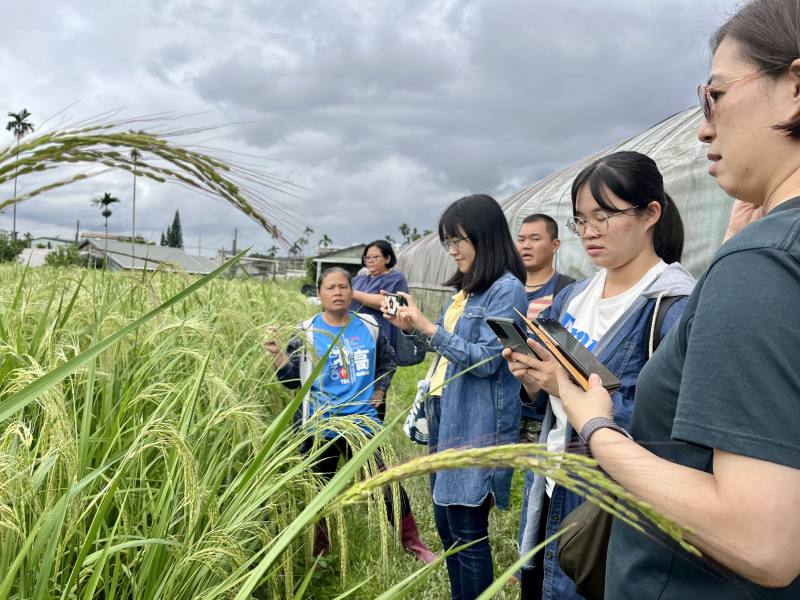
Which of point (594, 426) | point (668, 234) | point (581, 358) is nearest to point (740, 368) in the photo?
point (594, 426)

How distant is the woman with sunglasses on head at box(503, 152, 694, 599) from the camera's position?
5.68 ft

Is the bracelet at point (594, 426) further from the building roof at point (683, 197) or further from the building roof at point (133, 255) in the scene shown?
the building roof at point (683, 197)

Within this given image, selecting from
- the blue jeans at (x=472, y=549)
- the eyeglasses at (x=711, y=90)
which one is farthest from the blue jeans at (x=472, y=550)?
the eyeglasses at (x=711, y=90)

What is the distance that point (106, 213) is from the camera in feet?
7.42

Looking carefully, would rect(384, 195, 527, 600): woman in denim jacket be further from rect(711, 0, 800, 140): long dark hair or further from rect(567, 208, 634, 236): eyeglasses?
rect(711, 0, 800, 140): long dark hair

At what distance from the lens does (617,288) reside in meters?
1.92

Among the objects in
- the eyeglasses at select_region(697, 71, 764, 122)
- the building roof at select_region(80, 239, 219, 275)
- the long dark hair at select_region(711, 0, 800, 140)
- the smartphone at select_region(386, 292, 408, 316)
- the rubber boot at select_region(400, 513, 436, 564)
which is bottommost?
the rubber boot at select_region(400, 513, 436, 564)

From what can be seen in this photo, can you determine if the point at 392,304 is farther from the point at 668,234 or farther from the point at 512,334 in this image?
the point at 668,234

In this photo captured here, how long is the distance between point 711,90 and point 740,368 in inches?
17.9

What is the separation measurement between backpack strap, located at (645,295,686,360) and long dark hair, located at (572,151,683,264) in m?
0.29

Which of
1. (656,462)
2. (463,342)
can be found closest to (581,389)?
(656,462)

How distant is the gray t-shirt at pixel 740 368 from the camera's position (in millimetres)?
674

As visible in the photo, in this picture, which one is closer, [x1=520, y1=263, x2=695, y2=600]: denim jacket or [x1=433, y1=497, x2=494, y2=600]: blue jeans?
[x1=520, y1=263, x2=695, y2=600]: denim jacket

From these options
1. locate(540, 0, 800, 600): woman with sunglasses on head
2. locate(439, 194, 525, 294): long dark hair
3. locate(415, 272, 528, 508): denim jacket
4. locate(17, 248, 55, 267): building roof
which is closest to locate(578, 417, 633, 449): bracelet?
locate(540, 0, 800, 600): woman with sunglasses on head
